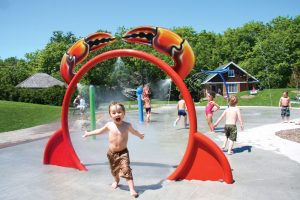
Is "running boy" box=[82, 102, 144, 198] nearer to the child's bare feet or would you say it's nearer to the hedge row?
the child's bare feet

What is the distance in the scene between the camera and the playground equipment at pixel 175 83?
5922 mm

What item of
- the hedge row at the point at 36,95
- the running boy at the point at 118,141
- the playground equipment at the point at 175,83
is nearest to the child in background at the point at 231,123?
the playground equipment at the point at 175,83

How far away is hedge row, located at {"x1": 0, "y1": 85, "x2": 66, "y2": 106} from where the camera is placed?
35656mm

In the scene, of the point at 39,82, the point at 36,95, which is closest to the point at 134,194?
the point at 36,95

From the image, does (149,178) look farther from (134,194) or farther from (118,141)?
(118,141)

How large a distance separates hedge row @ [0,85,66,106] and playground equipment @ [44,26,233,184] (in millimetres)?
28943

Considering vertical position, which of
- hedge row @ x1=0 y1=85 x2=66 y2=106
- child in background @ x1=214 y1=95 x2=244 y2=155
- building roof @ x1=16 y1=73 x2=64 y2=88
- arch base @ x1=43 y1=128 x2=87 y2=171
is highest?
building roof @ x1=16 y1=73 x2=64 y2=88

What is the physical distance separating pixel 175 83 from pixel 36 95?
32874 millimetres

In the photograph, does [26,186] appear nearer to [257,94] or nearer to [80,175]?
[80,175]

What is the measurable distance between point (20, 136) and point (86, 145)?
4655 mm

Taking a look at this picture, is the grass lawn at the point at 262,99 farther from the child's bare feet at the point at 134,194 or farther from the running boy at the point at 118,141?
the child's bare feet at the point at 134,194

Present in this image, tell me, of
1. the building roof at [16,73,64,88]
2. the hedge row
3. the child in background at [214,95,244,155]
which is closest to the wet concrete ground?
the child in background at [214,95,244,155]

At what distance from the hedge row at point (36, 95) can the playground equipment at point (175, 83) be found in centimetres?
2894

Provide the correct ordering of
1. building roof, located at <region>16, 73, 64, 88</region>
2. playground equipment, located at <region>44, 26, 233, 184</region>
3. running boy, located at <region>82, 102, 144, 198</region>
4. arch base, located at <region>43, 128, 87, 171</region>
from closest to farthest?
running boy, located at <region>82, 102, 144, 198</region> → playground equipment, located at <region>44, 26, 233, 184</region> → arch base, located at <region>43, 128, 87, 171</region> → building roof, located at <region>16, 73, 64, 88</region>
